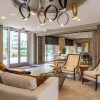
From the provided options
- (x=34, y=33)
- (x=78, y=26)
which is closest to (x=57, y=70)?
(x=78, y=26)

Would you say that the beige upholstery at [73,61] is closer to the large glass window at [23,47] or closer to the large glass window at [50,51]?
the large glass window at [23,47]

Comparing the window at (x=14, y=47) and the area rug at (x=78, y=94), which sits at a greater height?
the window at (x=14, y=47)

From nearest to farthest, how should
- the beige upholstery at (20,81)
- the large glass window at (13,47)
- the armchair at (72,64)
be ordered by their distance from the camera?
the beige upholstery at (20,81)
the armchair at (72,64)
the large glass window at (13,47)

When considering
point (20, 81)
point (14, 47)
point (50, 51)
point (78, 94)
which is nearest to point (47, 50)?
point (50, 51)

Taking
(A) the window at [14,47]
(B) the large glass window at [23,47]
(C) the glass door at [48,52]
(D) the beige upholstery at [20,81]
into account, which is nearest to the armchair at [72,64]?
(D) the beige upholstery at [20,81]

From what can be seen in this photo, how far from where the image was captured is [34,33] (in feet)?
34.2

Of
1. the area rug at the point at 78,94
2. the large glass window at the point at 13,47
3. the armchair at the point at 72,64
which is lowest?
the area rug at the point at 78,94

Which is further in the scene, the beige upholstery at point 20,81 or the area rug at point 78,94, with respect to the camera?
the area rug at point 78,94

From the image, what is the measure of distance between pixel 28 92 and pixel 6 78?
60 centimetres

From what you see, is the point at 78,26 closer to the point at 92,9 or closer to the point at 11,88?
the point at 92,9

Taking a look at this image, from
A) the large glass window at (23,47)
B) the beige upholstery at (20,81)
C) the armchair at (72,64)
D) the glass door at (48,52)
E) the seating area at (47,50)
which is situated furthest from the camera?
the glass door at (48,52)

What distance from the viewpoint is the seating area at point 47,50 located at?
2127mm

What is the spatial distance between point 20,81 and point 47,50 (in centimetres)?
1052

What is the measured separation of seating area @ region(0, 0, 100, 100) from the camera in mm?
2127
